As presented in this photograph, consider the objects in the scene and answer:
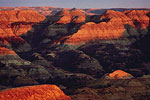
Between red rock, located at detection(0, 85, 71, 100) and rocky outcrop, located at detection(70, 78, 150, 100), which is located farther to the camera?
rocky outcrop, located at detection(70, 78, 150, 100)

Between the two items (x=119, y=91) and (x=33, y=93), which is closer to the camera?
(x=33, y=93)

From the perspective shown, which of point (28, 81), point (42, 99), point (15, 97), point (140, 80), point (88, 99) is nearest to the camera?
point (15, 97)

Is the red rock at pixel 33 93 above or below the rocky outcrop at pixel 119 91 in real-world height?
above

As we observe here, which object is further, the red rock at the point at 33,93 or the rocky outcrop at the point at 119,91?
the rocky outcrop at the point at 119,91

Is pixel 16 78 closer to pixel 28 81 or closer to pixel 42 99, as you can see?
pixel 28 81

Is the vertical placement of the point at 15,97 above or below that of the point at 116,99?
above

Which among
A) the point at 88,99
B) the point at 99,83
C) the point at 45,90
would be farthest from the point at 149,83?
the point at 45,90

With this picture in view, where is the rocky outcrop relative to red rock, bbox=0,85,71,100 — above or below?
below

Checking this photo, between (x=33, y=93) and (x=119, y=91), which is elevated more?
(x=33, y=93)
